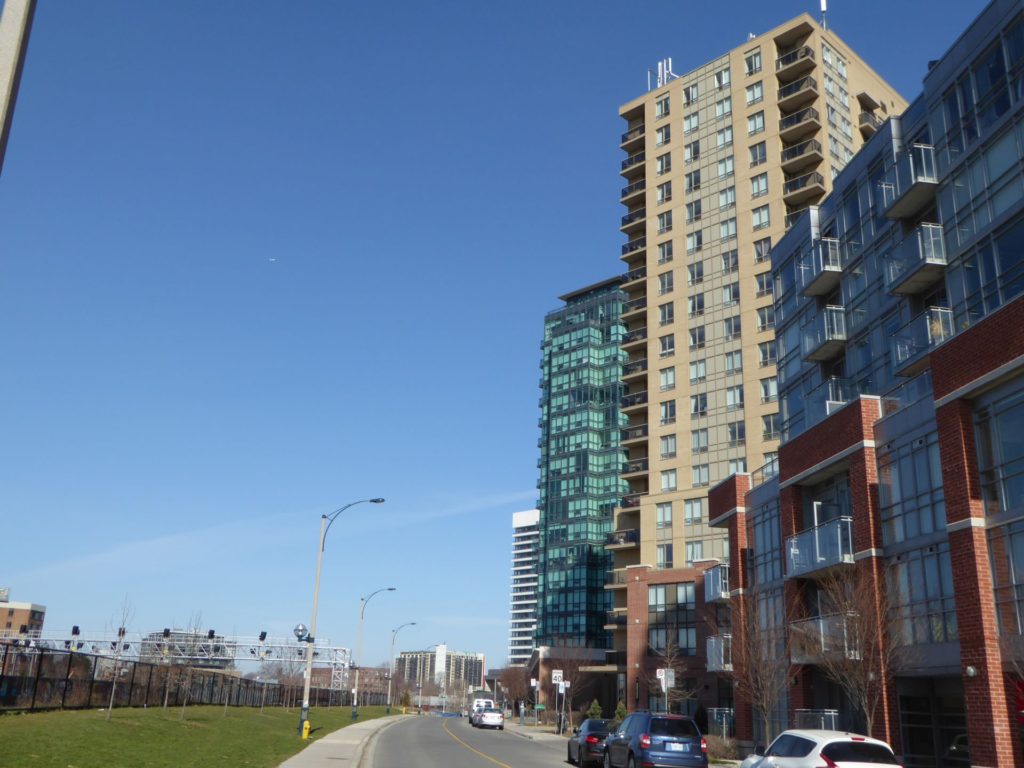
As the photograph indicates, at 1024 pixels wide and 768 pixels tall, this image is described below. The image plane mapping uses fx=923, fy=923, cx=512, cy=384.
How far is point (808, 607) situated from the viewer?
110 feet

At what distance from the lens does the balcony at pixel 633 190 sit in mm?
80806

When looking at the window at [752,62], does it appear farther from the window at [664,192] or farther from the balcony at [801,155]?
the window at [664,192]

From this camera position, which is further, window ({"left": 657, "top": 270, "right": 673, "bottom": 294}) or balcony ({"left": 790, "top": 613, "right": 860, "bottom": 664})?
window ({"left": 657, "top": 270, "right": 673, "bottom": 294})

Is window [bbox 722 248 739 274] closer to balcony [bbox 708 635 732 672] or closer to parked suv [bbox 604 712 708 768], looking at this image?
balcony [bbox 708 635 732 672]

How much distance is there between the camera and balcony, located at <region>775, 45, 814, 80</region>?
2726 inches

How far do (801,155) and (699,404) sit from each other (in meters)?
20.0

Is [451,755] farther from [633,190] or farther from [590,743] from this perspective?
[633,190]

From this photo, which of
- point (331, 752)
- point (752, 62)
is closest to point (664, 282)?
point (752, 62)

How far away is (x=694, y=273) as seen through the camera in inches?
2936

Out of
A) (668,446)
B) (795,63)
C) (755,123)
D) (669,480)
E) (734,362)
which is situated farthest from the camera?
(668,446)

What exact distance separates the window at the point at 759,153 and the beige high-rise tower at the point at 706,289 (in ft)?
0.25

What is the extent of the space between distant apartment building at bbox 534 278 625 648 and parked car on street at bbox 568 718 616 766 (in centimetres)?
8124

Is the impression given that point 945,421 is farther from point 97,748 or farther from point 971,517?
point 97,748

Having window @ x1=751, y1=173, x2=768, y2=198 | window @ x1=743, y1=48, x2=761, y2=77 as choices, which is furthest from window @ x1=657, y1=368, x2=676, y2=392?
window @ x1=743, y1=48, x2=761, y2=77
